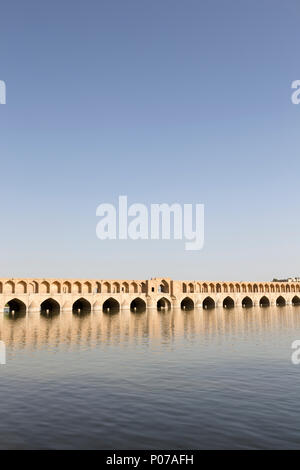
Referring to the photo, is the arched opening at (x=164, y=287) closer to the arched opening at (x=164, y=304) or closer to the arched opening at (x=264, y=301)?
the arched opening at (x=164, y=304)

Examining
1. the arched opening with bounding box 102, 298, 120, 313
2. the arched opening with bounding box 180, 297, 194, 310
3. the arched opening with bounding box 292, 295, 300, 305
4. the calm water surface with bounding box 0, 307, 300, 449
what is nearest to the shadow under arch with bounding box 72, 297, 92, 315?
the arched opening with bounding box 102, 298, 120, 313

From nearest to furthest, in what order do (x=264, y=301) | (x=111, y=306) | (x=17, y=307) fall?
1. (x=17, y=307)
2. (x=111, y=306)
3. (x=264, y=301)

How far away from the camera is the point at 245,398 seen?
1641cm

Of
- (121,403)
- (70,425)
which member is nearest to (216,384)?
(121,403)

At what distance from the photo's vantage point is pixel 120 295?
252ft

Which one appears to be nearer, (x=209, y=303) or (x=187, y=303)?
(x=187, y=303)

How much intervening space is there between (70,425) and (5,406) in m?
3.63

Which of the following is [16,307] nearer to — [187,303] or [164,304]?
[164,304]

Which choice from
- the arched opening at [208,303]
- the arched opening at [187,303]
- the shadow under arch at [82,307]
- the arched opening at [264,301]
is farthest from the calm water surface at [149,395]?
the arched opening at [264,301]

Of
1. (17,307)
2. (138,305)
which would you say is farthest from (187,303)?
(17,307)

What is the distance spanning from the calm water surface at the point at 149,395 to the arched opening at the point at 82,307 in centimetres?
3994

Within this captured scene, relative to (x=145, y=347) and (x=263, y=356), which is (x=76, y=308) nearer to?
(x=145, y=347)

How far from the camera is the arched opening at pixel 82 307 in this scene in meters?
73.1

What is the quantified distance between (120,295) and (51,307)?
513 inches
